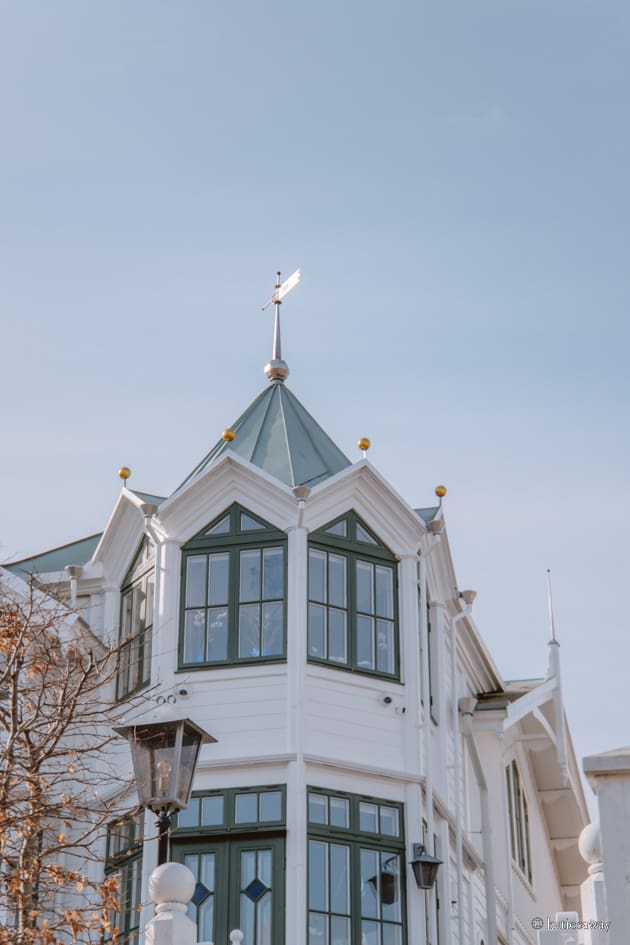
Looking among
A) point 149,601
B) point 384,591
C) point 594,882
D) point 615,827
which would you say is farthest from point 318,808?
point 615,827

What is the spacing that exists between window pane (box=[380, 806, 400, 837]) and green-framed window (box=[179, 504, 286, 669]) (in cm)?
211

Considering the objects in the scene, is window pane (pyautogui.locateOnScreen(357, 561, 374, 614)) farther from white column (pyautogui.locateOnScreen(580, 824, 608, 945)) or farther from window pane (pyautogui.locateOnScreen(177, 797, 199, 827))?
white column (pyautogui.locateOnScreen(580, 824, 608, 945))

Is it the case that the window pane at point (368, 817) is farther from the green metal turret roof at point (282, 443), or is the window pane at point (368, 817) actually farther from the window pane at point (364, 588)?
the green metal turret roof at point (282, 443)

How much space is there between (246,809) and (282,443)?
4.88 m

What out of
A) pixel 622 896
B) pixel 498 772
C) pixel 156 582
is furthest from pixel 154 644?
pixel 622 896

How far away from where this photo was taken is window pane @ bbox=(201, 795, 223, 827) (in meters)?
18.8

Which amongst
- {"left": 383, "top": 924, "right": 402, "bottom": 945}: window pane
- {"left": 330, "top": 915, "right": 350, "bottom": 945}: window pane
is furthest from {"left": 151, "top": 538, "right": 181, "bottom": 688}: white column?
{"left": 383, "top": 924, "right": 402, "bottom": 945}: window pane

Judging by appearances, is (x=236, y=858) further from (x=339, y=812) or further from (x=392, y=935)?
(x=392, y=935)

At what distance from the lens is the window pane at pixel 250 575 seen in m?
19.9

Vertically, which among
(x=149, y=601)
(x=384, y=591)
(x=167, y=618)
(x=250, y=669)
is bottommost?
(x=250, y=669)

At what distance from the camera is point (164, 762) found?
12734 mm

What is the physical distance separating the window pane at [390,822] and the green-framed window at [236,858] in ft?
4.21

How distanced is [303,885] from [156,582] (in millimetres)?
4178

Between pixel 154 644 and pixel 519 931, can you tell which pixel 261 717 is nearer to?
pixel 154 644
